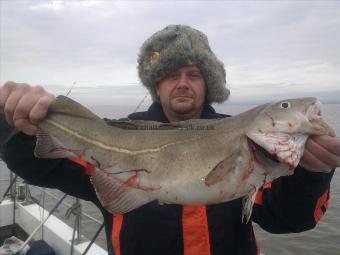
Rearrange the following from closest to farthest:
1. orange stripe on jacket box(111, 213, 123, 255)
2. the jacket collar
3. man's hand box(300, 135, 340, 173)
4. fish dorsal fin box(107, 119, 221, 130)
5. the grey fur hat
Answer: man's hand box(300, 135, 340, 173) → fish dorsal fin box(107, 119, 221, 130) → orange stripe on jacket box(111, 213, 123, 255) → the jacket collar → the grey fur hat

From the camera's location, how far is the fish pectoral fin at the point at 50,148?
115 inches

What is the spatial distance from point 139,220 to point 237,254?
1084 mm

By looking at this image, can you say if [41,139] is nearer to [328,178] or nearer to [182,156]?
[182,156]

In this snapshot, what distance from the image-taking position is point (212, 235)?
3490 mm

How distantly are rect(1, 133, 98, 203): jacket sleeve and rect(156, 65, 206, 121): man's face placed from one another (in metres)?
1.45

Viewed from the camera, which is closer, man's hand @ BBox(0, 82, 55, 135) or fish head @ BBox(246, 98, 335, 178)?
fish head @ BBox(246, 98, 335, 178)

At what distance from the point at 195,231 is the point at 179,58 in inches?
92.7

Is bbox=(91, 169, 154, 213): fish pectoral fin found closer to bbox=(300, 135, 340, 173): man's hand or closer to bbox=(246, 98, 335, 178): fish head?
bbox=(246, 98, 335, 178): fish head

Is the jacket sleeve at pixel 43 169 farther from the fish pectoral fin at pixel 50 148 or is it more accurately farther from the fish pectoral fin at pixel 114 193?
the fish pectoral fin at pixel 114 193

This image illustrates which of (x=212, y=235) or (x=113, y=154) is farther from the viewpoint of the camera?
(x=212, y=235)

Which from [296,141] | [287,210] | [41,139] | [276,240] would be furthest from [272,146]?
[276,240]

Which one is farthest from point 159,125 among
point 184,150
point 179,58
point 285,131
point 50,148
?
point 179,58

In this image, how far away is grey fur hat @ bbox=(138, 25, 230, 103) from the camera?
4754 millimetres

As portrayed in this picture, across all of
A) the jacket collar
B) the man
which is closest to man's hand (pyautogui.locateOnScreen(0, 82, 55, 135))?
the man
